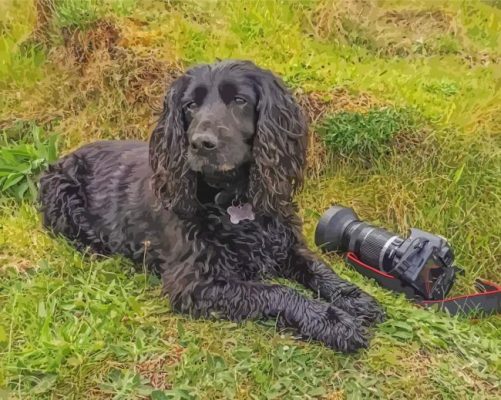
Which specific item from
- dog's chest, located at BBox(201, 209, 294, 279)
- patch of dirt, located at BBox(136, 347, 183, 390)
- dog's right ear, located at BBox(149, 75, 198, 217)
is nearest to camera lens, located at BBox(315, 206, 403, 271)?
dog's chest, located at BBox(201, 209, 294, 279)

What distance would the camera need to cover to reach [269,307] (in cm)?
340

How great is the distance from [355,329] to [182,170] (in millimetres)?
1070

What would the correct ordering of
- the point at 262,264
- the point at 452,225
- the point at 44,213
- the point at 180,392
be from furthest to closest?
the point at 452,225 → the point at 44,213 → the point at 262,264 → the point at 180,392

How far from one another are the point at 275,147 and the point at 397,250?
967 millimetres

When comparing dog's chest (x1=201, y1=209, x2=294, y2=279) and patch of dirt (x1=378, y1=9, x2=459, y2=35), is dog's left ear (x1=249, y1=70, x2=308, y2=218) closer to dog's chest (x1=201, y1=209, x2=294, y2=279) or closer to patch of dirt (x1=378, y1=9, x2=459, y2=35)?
dog's chest (x1=201, y1=209, x2=294, y2=279)

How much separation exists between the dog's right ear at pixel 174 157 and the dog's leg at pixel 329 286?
0.65 meters

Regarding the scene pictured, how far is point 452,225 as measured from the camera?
4789 mm

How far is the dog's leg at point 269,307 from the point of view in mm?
3309

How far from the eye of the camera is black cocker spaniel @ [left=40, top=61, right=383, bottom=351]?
130 inches

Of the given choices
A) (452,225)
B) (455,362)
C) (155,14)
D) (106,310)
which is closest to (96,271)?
(106,310)

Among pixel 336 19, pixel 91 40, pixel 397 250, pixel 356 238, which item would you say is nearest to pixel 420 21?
pixel 336 19

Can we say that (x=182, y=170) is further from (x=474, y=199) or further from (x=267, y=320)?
(x=474, y=199)

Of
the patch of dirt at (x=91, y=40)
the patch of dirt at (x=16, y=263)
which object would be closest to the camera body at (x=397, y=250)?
the patch of dirt at (x=16, y=263)

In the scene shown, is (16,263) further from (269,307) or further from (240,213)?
(269,307)
